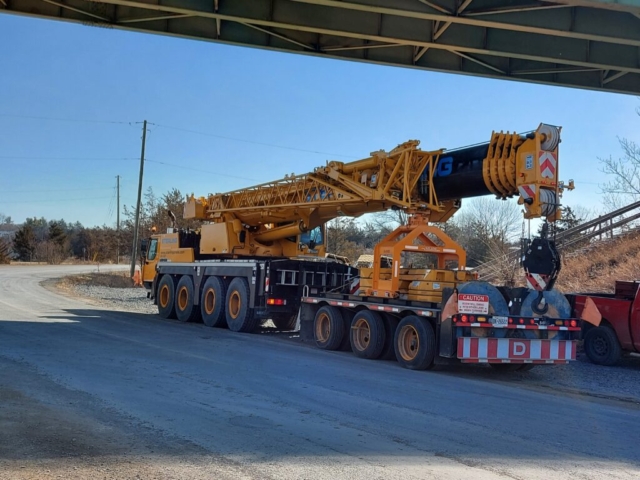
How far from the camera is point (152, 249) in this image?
22.9m

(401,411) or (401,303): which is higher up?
(401,303)

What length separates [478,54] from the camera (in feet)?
47.7

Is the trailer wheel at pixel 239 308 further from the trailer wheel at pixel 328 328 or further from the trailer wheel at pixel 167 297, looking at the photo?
the trailer wheel at pixel 167 297

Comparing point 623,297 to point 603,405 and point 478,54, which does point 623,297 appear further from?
point 478,54

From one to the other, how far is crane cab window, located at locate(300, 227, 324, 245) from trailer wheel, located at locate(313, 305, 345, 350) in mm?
4824

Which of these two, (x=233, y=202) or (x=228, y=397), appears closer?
(x=228, y=397)

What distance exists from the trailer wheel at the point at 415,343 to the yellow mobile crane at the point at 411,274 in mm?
22

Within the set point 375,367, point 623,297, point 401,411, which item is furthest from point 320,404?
point 623,297

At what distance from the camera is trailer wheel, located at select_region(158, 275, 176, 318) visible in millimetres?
20250

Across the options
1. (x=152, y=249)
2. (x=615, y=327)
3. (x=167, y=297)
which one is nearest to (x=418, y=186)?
(x=615, y=327)

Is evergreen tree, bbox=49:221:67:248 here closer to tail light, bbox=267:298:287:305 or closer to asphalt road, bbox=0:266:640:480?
tail light, bbox=267:298:287:305

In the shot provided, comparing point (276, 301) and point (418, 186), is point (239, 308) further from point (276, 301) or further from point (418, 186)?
point (418, 186)

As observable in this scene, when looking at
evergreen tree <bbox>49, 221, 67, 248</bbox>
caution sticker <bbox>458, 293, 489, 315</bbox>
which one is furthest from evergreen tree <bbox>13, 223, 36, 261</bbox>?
caution sticker <bbox>458, 293, 489, 315</bbox>

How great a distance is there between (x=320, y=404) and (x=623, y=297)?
8309 mm
